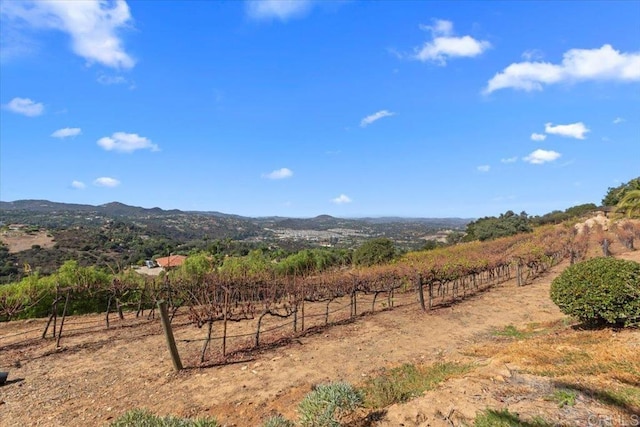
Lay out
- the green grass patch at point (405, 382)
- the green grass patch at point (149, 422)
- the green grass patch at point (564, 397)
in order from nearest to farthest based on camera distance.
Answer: the green grass patch at point (149, 422), the green grass patch at point (564, 397), the green grass patch at point (405, 382)

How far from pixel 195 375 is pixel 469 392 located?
5760 mm

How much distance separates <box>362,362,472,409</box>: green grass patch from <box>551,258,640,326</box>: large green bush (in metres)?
3.33

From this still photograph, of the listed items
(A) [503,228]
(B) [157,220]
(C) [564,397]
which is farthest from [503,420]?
(B) [157,220]

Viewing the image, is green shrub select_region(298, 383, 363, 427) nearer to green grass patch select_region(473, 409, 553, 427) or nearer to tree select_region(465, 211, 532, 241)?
green grass patch select_region(473, 409, 553, 427)

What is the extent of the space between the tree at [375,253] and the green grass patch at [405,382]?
22800 millimetres

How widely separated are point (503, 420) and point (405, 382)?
7.97 feet

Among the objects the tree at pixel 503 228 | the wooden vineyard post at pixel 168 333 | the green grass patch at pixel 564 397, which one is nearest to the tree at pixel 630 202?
the green grass patch at pixel 564 397

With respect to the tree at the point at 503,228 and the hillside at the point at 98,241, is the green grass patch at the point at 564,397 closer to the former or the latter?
the hillside at the point at 98,241

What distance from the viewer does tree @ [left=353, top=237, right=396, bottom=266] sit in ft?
97.8

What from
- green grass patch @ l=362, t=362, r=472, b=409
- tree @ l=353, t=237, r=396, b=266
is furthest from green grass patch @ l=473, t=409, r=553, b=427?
tree @ l=353, t=237, r=396, b=266

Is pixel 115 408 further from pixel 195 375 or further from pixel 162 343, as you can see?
pixel 162 343

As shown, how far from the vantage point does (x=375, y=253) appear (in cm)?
3014

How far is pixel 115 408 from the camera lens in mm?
6234

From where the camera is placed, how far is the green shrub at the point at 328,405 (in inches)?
158
